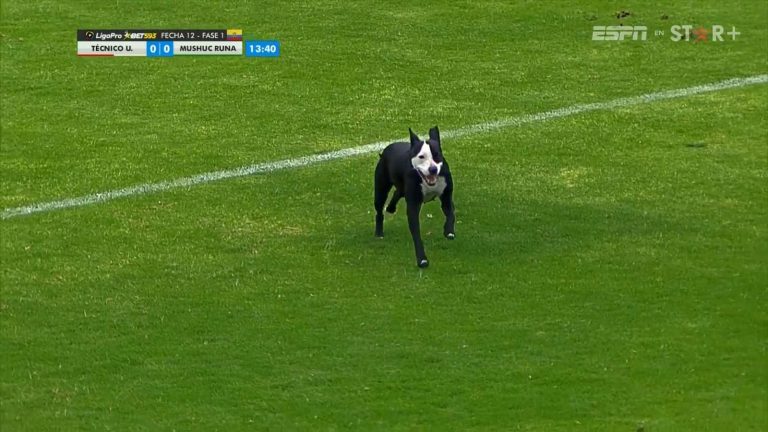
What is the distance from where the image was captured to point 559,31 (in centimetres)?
2623

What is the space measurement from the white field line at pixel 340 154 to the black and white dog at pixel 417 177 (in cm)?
405

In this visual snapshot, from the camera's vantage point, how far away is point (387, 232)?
17.5m

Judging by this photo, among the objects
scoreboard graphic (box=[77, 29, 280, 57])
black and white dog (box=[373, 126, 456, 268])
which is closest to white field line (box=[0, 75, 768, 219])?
black and white dog (box=[373, 126, 456, 268])

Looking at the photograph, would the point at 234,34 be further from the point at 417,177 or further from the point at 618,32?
the point at 417,177

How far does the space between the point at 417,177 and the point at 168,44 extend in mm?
11791

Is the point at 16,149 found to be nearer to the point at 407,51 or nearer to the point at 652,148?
the point at 407,51

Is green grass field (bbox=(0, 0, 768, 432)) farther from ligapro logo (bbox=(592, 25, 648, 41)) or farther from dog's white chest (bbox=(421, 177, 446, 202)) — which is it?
dog's white chest (bbox=(421, 177, 446, 202))

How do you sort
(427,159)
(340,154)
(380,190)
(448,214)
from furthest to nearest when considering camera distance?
(340,154), (380,190), (448,214), (427,159)

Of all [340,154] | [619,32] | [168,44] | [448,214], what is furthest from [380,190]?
[168,44]

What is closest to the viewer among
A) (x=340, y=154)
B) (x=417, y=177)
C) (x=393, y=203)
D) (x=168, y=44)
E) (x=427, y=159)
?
(x=427, y=159)

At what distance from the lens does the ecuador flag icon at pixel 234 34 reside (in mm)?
26344

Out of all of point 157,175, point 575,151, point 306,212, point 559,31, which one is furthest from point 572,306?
point 559,31

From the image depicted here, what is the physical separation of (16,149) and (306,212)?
5383 millimetres

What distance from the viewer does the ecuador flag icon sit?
2634 centimetres
